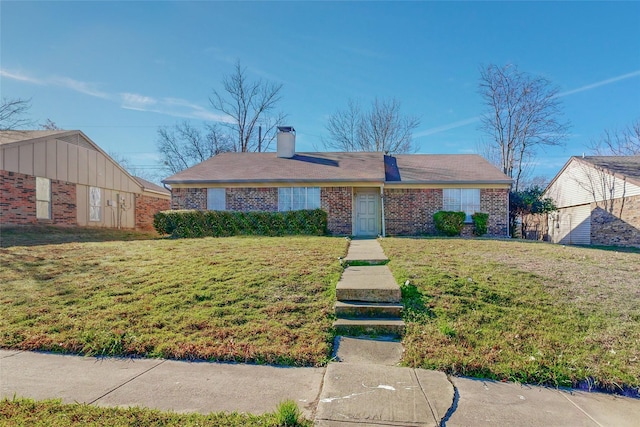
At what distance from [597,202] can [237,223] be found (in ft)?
58.2

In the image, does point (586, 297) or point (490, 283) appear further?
point (490, 283)

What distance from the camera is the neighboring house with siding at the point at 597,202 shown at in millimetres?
16031

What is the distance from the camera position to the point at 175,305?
5.04 m

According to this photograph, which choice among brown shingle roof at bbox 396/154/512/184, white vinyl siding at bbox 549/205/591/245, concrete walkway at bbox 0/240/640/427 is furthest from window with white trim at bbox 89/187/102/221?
white vinyl siding at bbox 549/205/591/245

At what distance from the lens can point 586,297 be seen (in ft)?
18.1

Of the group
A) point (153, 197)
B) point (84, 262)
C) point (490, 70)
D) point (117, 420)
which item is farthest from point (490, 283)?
point (490, 70)

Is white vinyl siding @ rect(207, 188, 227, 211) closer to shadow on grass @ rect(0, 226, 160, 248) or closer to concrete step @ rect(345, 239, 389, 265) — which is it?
shadow on grass @ rect(0, 226, 160, 248)

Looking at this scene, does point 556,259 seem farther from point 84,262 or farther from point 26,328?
point 84,262

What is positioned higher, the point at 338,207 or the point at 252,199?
the point at 252,199

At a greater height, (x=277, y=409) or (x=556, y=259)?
(x=556, y=259)

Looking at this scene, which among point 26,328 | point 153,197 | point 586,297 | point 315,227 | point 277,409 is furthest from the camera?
point 153,197

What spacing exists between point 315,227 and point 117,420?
11.4m

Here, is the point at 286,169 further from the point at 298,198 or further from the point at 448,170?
the point at 448,170

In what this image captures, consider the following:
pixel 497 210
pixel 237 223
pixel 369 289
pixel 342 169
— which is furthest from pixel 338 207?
pixel 369 289
